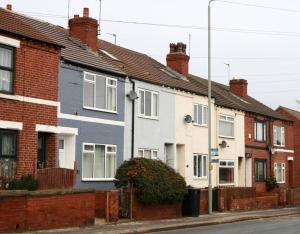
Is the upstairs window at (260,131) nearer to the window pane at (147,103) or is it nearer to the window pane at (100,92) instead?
the window pane at (147,103)

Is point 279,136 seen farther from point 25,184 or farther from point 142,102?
point 25,184

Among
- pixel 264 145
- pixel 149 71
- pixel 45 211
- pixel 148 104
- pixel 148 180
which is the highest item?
pixel 149 71

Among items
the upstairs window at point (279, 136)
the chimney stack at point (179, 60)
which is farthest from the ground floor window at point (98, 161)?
the upstairs window at point (279, 136)

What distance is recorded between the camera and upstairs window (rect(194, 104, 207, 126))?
32.8 m

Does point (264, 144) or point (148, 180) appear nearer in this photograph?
point (148, 180)

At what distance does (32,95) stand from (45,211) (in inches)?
191

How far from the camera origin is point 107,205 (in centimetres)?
2119

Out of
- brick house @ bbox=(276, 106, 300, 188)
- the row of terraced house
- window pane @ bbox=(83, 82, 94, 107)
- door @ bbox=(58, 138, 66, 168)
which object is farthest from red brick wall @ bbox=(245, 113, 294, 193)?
door @ bbox=(58, 138, 66, 168)

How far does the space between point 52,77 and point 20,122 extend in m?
2.54

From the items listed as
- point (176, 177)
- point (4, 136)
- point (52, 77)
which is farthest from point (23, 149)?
point (176, 177)

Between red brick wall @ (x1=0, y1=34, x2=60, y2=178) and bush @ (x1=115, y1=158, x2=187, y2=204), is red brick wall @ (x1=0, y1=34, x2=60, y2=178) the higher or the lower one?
the higher one

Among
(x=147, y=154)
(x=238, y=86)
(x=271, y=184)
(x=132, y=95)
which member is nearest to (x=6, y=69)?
(x=132, y=95)

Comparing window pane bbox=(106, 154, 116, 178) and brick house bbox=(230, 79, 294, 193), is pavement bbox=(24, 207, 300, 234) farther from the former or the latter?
brick house bbox=(230, 79, 294, 193)

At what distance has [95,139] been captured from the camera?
24.6 meters
